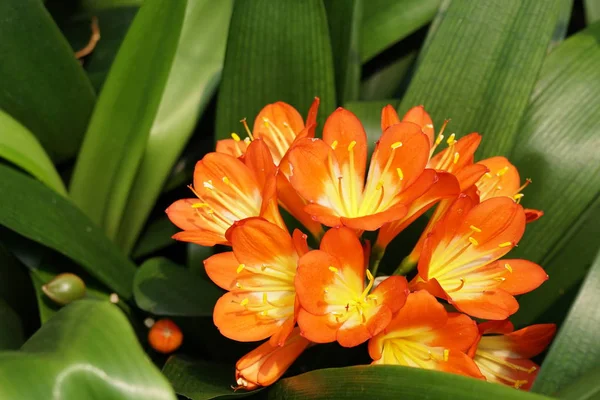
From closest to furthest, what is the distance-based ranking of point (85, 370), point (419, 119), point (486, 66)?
point (85, 370), point (419, 119), point (486, 66)

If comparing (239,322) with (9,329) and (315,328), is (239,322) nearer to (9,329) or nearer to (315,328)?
(315,328)

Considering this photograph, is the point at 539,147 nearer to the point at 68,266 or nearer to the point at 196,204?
the point at 196,204

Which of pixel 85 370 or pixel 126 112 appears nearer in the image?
pixel 85 370

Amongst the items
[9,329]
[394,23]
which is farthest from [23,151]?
[394,23]

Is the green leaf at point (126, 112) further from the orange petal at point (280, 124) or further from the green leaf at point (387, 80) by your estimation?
the green leaf at point (387, 80)

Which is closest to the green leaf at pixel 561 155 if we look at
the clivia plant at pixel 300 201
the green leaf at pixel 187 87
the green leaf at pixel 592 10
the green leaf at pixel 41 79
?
the clivia plant at pixel 300 201

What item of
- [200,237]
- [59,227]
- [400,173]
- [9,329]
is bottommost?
[9,329]

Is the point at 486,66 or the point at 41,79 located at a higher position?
the point at 486,66

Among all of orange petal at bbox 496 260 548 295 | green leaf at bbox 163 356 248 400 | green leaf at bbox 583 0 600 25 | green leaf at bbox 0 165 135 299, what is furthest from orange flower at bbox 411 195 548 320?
green leaf at bbox 583 0 600 25
